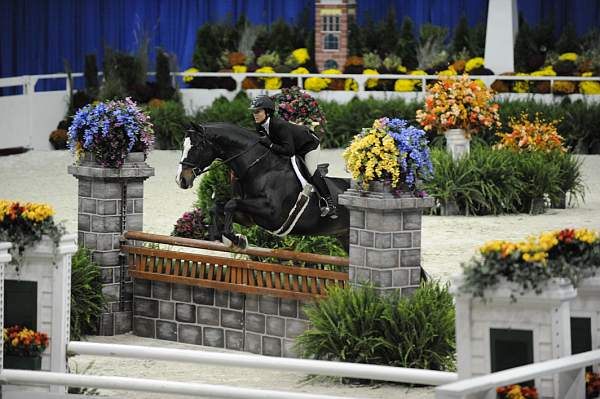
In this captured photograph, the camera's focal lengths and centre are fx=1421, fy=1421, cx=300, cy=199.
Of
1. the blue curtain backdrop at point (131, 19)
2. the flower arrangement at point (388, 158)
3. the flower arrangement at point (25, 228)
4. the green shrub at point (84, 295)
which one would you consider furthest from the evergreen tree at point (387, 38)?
the flower arrangement at point (25, 228)

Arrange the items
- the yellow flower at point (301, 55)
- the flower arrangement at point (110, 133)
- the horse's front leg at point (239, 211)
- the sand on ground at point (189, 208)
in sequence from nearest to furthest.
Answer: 1. the sand on ground at point (189, 208)
2. the horse's front leg at point (239, 211)
3. the flower arrangement at point (110, 133)
4. the yellow flower at point (301, 55)

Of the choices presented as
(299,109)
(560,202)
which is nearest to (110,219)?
(299,109)

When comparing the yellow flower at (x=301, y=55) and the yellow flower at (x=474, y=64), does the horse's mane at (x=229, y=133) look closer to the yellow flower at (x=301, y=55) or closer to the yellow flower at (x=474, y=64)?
the yellow flower at (x=474, y=64)

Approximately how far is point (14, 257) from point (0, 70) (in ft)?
67.8

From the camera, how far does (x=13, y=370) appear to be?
844 cm

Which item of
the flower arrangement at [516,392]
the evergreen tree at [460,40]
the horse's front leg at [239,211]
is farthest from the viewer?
the evergreen tree at [460,40]

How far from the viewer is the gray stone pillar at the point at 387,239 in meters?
10.1

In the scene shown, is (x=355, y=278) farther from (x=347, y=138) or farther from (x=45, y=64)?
(x=45, y=64)

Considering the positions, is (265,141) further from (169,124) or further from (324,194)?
(169,124)

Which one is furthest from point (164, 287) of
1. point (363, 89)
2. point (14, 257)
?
point (363, 89)

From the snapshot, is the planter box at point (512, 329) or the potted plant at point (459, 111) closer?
the planter box at point (512, 329)

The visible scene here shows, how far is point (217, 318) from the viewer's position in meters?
11.8

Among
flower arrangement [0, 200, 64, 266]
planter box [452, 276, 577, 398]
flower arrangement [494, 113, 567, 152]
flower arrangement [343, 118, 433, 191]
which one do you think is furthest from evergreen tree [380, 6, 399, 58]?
planter box [452, 276, 577, 398]

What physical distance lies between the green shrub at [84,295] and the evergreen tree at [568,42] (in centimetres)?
1681
